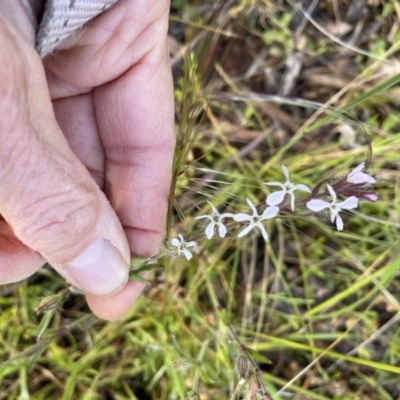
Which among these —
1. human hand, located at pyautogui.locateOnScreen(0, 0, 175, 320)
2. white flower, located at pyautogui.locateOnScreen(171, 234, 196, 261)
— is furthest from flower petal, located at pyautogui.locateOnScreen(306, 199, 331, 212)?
human hand, located at pyautogui.locateOnScreen(0, 0, 175, 320)

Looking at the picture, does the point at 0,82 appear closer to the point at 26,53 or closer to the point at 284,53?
the point at 26,53

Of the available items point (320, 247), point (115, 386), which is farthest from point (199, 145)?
point (115, 386)

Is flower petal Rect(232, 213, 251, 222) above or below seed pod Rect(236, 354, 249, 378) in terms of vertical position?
above

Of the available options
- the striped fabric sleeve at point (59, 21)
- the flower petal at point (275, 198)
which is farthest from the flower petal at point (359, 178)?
the striped fabric sleeve at point (59, 21)

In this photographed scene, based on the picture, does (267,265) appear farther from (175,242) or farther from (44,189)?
(44,189)

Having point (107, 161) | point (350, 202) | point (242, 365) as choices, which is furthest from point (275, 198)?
point (107, 161)

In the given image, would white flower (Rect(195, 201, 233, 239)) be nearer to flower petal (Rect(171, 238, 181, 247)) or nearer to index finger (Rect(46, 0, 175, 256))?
flower petal (Rect(171, 238, 181, 247))

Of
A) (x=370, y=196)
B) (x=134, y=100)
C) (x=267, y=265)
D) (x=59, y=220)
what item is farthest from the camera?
Result: (x=267, y=265)
